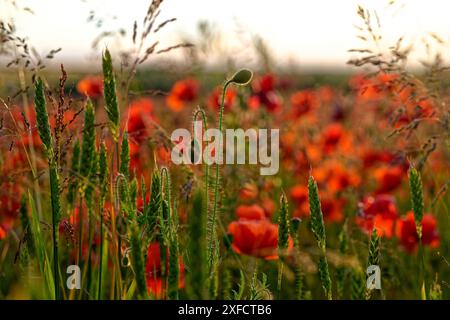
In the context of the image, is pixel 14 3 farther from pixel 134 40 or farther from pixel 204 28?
pixel 204 28

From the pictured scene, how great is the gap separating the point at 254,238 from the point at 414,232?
844 mm

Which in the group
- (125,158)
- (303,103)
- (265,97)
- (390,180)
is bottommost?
(125,158)

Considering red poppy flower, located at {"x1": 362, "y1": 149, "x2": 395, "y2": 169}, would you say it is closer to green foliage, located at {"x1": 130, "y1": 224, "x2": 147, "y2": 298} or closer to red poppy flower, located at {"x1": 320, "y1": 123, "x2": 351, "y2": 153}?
red poppy flower, located at {"x1": 320, "y1": 123, "x2": 351, "y2": 153}

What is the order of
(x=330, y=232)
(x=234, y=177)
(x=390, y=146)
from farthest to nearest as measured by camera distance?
1. (x=390, y=146)
2. (x=330, y=232)
3. (x=234, y=177)

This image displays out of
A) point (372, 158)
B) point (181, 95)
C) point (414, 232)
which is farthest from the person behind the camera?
point (181, 95)

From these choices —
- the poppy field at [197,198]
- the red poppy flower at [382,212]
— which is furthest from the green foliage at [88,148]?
the red poppy flower at [382,212]

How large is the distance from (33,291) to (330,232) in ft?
6.80

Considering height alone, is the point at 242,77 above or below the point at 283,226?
above

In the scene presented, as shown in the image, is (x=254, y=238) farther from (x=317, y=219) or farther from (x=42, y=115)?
(x=42, y=115)

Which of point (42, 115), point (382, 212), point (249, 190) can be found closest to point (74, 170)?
point (42, 115)

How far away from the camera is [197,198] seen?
771 millimetres

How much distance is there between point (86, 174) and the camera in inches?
49.6

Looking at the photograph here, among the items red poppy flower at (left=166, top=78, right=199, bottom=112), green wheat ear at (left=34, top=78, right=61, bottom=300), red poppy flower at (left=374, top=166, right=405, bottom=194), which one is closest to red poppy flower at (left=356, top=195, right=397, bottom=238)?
red poppy flower at (left=374, top=166, right=405, bottom=194)
